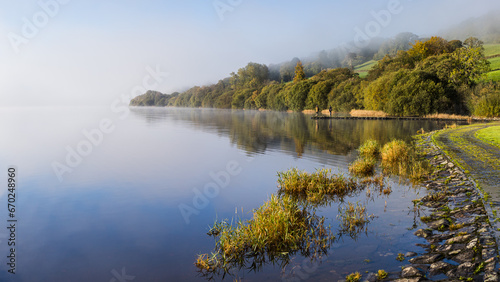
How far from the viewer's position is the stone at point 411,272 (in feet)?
25.8

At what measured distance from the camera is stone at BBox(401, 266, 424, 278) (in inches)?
310

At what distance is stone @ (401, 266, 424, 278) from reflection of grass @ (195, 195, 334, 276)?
255 centimetres

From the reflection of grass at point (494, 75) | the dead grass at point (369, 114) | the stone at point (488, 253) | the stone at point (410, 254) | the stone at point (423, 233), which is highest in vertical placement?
the reflection of grass at point (494, 75)

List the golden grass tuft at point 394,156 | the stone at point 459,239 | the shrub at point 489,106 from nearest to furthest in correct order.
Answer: the stone at point 459,239 → the golden grass tuft at point 394,156 → the shrub at point 489,106

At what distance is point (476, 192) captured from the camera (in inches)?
538

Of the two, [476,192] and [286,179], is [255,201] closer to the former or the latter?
[286,179]

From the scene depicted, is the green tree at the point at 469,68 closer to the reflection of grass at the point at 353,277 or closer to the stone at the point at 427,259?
the stone at the point at 427,259

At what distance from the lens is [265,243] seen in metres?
10.2

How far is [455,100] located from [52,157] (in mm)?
85258

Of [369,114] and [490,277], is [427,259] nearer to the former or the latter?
[490,277]

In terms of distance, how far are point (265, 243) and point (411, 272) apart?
418 centimetres

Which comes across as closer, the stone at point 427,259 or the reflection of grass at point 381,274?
the reflection of grass at point 381,274

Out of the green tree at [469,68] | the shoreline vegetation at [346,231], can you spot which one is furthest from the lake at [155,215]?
the green tree at [469,68]

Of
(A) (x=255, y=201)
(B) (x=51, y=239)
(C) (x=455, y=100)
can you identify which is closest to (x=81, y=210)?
(B) (x=51, y=239)
